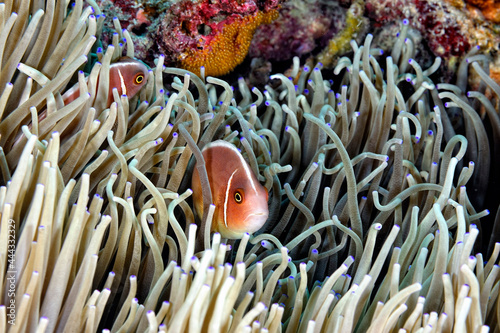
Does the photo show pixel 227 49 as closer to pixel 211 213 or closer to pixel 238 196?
pixel 238 196

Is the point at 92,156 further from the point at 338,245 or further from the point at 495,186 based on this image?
the point at 495,186

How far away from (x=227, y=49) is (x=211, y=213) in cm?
124

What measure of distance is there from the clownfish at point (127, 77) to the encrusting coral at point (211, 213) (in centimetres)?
8

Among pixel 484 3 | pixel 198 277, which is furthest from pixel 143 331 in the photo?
pixel 484 3

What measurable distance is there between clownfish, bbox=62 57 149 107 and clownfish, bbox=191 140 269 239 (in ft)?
1.54

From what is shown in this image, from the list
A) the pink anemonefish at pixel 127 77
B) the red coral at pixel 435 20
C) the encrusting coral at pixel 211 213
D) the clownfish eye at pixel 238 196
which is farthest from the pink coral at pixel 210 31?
the clownfish eye at pixel 238 196

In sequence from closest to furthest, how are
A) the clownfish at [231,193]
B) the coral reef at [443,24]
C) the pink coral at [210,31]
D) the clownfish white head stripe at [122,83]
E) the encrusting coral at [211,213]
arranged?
1. the encrusting coral at [211,213]
2. the clownfish at [231,193]
3. the clownfish white head stripe at [122,83]
4. the pink coral at [210,31]
5. the coral reef at [443,24]

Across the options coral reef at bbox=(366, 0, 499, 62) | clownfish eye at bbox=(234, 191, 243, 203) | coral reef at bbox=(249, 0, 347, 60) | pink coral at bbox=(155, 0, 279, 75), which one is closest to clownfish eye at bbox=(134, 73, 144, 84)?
pink coral at bbox=(155, 0, 279, 75)

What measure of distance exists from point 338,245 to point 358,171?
1.30 ft

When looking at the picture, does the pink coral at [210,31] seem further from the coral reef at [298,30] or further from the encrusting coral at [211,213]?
the encrusting coral at [211,213]

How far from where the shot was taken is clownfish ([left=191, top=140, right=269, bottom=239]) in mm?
1387

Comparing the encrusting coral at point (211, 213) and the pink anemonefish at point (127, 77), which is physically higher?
the pink anemonefish at point (127, 77)

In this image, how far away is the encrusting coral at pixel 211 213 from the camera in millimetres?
1083

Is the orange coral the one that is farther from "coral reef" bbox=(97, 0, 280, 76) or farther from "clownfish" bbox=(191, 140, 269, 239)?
"clownfish" bbox=(191, 140, 269, 239)
